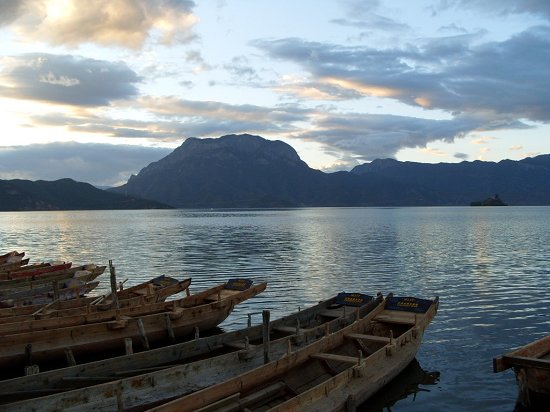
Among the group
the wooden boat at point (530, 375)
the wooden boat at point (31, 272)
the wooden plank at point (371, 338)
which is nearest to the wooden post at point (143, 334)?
the wooden plank at point (371, 338)

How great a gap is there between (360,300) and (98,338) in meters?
11.9

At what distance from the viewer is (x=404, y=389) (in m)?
18.4

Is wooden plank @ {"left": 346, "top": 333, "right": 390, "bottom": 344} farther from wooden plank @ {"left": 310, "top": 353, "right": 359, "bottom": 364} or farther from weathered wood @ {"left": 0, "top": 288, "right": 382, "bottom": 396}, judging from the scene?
wooden plank @ {"left": 310, "top": 353, "right": 359, "bottom": 364}

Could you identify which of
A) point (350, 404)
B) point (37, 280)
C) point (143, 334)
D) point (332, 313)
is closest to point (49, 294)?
point (37, 280)

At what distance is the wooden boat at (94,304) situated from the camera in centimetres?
2178

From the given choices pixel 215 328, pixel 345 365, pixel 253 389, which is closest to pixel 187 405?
pixel 253 389

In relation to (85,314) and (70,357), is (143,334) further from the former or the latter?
(70,357)

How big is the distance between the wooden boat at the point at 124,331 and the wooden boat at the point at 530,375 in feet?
41.6

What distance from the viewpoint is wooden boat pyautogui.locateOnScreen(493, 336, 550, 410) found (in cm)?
1389

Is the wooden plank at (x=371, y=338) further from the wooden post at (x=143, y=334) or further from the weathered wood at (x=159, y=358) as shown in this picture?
the wooden post at (x=143, y=334)

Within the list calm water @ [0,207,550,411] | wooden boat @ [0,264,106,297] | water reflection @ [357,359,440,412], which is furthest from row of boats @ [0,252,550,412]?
calm water @ [0,207,550,411]

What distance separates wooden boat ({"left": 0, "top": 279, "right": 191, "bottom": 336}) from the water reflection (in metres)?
11.2

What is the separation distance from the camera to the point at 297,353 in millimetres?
15484

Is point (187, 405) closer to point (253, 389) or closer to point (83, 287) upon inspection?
point (253, 389)
